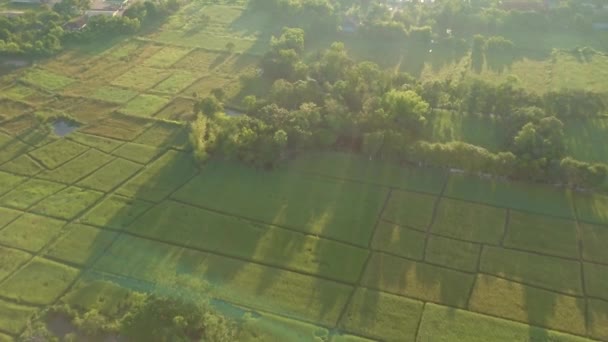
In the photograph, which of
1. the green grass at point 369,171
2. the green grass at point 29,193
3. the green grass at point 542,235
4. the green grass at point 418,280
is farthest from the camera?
the green grass at point 369,171

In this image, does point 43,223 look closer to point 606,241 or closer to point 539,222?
point 539,222

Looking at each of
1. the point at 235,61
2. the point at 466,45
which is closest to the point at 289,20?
the point at 235,61

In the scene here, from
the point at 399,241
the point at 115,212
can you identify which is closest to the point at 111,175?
the point at 115,212

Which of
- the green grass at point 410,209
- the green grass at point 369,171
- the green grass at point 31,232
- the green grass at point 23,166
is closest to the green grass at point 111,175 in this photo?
the green grass at point 31,232

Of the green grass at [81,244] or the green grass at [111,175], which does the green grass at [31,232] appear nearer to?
the green grass at [81,244]

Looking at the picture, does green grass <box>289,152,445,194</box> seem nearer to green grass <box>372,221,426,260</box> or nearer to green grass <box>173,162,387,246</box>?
green grass <box>173,162,387,246</box>
